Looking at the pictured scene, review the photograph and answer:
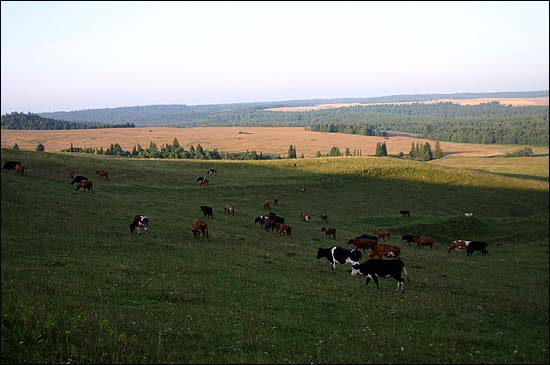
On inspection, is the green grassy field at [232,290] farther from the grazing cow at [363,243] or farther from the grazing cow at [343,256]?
the grazing cow at [363,243]

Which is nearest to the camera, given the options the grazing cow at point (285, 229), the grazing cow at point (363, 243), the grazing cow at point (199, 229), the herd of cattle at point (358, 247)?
the herd of cattle at point (358, 247)

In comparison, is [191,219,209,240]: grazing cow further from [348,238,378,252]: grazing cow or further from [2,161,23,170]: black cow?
[2,161,23,170]: black cow

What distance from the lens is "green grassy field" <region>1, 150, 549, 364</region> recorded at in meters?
→ 10.8

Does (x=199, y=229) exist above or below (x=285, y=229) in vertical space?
above

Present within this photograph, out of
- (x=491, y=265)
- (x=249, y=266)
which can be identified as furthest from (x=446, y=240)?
(x=249, y=266)

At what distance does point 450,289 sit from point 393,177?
5116 cm

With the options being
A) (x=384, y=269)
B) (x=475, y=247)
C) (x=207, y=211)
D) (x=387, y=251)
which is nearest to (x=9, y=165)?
(x=207, y=211)

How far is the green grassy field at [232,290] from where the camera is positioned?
424 inches

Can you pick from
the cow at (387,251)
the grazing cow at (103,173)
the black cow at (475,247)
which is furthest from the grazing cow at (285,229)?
the grazing cow at (103,173)

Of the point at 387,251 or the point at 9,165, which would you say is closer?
the point at 387,251

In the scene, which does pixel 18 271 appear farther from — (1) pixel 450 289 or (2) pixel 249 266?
(1) pixel 450 289

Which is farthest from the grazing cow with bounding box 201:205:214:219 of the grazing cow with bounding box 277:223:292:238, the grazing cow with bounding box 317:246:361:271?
the grazing cow with bounding box 317:246:361:271

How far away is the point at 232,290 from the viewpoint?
1709 cm

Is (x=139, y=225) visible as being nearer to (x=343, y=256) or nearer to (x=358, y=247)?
(x=343, y=256)
